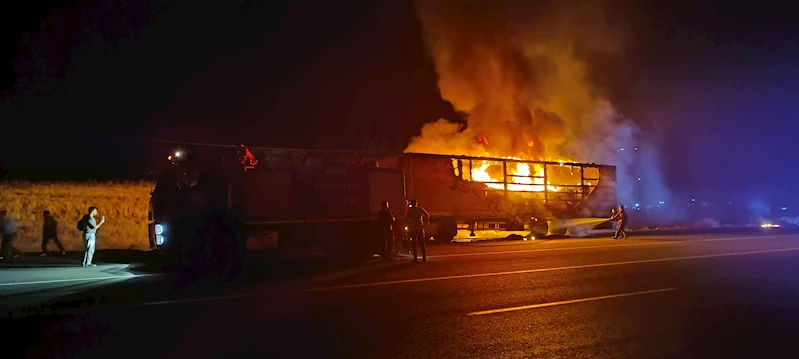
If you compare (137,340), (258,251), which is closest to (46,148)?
(258,251)

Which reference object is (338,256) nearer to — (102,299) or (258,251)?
(258,251)

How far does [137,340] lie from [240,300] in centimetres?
249

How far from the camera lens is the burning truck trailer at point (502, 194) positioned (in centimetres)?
2009

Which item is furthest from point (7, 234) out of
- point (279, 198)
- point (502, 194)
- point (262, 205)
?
point (502, 194)

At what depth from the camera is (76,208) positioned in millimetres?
18562

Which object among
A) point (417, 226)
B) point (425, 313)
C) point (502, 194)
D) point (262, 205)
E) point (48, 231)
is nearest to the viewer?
point (425, 313)

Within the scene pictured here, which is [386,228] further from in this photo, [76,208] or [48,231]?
[76,208]

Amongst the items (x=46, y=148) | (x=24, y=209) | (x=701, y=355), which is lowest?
(x=701, y=355)

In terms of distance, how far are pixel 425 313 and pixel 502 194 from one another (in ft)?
47.8

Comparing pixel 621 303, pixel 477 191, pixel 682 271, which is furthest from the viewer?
pixel 477 191

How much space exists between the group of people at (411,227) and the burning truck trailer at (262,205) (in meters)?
0.95

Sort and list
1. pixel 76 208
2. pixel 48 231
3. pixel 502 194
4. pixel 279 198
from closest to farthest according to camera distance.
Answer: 1. pixel 279 198
2. pixel 48 231
3. pixel 76 208
4. pixel 502 194

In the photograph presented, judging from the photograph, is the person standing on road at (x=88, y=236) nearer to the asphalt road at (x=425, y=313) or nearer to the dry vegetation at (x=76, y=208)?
the asphalt road at (x=425, y=313)

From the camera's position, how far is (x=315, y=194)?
14773 mm
